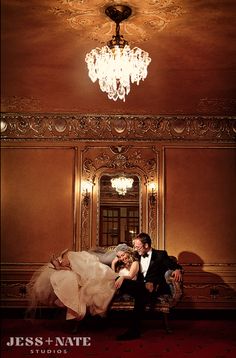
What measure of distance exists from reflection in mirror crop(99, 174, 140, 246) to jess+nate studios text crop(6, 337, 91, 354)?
9.22ft

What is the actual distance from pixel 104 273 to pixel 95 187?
8.80 feet

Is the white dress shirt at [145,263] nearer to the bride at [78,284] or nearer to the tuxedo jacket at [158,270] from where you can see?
the tuxedo jacket at [158,270]

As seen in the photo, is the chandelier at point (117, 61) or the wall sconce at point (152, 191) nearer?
the chandelier at point (117, 61)

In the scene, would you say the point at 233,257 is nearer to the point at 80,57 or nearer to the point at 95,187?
the point at 95,187

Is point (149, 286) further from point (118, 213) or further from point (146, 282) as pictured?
point (118, 213)

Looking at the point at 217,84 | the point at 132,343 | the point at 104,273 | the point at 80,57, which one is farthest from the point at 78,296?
the point at 217,84

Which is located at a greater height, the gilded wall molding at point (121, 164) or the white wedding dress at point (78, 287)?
the gilded wall molding at point (121, 164)

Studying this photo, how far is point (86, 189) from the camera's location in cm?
767

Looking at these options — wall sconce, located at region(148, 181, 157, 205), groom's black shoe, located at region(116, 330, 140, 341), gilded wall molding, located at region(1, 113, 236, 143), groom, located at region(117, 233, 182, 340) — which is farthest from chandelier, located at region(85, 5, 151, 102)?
wall sconce, located at region(148, 181, 157, 205)

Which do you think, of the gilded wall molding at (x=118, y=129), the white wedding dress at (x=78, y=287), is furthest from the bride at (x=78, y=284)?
the gilded wall molding at (x=118, y=129)

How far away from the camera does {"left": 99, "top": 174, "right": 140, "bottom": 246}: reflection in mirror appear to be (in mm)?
7516

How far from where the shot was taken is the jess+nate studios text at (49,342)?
14.8 ft

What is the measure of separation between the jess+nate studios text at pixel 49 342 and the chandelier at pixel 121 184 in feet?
10.8

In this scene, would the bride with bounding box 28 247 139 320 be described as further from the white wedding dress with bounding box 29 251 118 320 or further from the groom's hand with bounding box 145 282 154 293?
the groom's hand with bounding box 145 282 154 293
